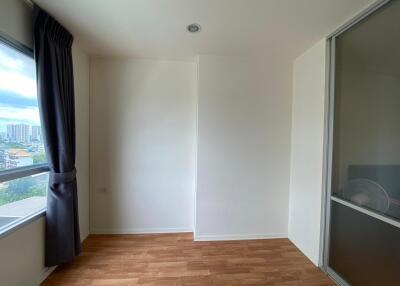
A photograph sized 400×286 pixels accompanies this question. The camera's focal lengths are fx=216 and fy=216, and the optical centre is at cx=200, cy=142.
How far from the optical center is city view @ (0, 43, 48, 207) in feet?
5.78

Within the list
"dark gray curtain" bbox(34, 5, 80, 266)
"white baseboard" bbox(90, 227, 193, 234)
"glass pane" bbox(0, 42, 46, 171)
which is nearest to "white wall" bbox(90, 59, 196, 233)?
"white baseboard" bbox(90, 227, 193, 234)

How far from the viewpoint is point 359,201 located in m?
2.00

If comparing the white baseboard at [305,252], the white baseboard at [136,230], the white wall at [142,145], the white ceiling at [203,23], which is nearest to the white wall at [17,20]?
the white ceiling at [203,23]

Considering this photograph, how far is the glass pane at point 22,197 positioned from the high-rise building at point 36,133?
0.36 metres

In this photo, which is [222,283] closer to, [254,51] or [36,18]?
[254,51]

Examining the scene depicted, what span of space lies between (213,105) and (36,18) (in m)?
2.07

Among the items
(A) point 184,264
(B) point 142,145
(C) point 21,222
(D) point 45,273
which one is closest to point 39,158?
(C) point 21,222

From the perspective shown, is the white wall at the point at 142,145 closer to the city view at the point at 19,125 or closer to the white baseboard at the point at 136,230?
the white baseboard at the point at 136,230

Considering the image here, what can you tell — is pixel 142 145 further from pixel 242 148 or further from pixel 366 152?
pixel 366 152

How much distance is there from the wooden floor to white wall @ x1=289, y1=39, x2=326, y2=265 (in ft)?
0.94

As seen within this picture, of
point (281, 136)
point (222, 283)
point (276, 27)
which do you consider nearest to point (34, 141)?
point (222, 283)

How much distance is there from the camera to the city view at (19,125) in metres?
1.76

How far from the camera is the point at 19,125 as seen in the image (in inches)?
76.2

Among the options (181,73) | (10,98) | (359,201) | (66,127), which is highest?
(181,73)
